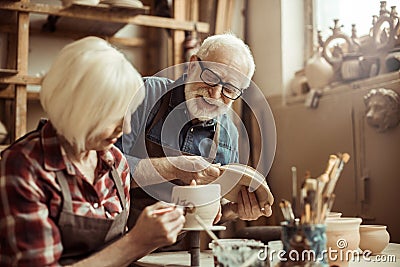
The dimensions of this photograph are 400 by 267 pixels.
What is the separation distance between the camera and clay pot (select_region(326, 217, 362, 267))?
1493mm

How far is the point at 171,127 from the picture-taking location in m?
2.36

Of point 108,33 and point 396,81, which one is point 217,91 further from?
point 108,33

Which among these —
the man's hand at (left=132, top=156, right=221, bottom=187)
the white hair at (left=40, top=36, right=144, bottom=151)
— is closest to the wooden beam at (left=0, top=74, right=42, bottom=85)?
the man's hand at (left=132, top=156, right=221, bottom=187)

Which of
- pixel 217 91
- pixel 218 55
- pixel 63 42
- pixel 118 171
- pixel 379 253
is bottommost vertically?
pixel 379 253

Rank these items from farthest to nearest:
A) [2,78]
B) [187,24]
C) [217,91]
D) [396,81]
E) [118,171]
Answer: [187,24], [2,78], [396,81], [217,91], [118,171]

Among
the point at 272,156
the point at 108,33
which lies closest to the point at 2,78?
the point at 108,33

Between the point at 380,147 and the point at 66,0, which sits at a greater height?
the point at 66,0

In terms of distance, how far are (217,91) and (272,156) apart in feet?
5.73

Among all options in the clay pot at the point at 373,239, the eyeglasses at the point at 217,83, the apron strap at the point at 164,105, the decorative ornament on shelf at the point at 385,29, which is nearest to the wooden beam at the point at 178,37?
the decorative ornament on shelf at the point at 385,29

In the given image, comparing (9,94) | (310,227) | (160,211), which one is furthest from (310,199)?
(9,94)

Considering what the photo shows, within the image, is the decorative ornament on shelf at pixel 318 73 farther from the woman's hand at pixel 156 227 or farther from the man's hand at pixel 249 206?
the woman's hand at pixel 156 227

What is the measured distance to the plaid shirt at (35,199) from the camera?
118 centimetres

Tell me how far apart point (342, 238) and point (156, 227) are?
22.2 inches

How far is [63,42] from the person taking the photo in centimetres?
396
